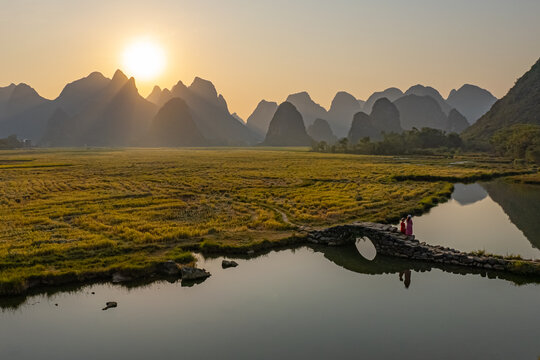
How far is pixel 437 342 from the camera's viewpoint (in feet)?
32.9

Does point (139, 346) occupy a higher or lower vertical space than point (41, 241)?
lower

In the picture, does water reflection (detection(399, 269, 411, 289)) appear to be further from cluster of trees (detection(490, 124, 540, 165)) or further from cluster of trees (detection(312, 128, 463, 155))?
cluster of trees (detection(312, 128, 463, 155))

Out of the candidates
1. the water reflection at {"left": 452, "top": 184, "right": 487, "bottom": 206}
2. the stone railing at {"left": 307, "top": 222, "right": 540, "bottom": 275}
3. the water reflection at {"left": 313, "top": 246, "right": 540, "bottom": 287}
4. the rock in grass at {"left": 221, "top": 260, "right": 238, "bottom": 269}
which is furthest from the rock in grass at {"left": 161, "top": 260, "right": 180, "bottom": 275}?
the water reflection at {"left": 452, "top": 184, "right": 487, "bottom": 206}

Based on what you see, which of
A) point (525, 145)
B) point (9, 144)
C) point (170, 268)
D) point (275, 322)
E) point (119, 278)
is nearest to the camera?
point (275, 322)

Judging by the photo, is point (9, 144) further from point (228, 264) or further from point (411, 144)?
point (228, 264)

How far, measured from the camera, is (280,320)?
1134 cm

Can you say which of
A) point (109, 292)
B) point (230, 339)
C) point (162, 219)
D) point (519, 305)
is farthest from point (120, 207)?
point (519, 305)

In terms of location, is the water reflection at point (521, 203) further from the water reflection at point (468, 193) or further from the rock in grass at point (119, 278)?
the rock in grass at point (119, 278)

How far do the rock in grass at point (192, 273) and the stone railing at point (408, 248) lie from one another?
6303 millimetres

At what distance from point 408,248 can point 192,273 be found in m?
9.35

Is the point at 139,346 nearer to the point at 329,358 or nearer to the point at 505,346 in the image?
the point at 329,358

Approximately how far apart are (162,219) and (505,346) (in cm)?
1808

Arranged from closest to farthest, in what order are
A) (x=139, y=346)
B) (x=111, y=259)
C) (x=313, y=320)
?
(x=139, y=346)
(x=313, y=320)
(x=111, y=259)

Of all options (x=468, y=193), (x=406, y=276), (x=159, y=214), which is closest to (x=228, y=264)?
(x=406, y=276)
